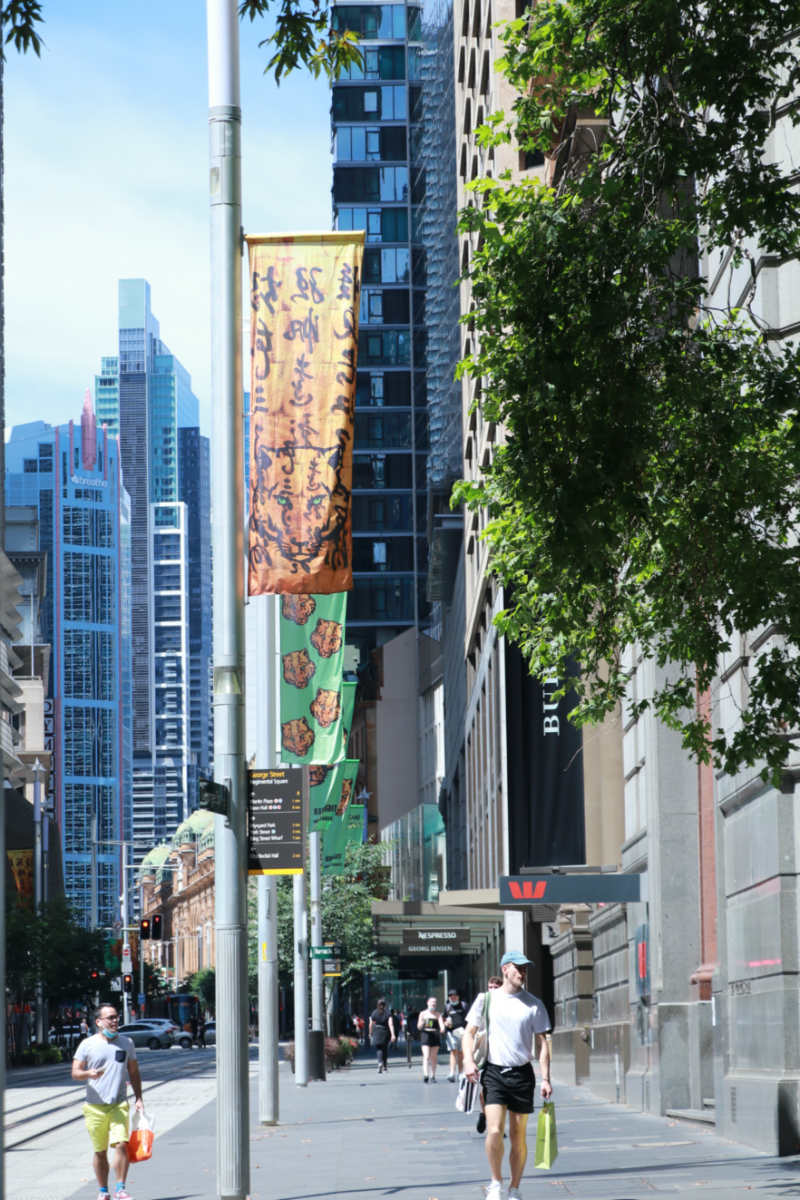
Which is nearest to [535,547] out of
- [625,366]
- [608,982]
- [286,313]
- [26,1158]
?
[625,366]

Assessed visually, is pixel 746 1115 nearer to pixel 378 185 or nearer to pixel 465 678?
pixel 465 678

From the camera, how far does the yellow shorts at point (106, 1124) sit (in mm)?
14406

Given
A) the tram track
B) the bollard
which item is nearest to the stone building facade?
the tram track

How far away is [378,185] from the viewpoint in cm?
14375

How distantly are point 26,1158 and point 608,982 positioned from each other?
10.4 metres

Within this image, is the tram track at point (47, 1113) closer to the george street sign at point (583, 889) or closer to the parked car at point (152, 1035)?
the george street sign at point (583, 889)

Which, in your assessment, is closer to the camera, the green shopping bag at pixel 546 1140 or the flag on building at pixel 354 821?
the green shopping bag at pixel 546 1140

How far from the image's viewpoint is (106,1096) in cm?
1438

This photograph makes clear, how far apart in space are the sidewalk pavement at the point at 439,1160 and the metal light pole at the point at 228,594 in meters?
2.79

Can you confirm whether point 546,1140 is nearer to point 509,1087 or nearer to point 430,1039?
point 509,1087

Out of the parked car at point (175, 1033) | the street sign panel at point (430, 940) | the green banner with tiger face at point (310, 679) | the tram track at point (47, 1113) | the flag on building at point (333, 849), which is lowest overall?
the parked car at point (175, 1033)

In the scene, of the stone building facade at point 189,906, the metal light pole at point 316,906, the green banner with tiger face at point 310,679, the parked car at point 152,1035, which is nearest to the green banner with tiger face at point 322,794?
the metal light pole at point 316,906

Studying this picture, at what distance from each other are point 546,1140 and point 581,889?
1230cm

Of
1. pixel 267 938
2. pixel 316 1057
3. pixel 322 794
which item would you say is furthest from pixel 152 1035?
pixel 267 938
